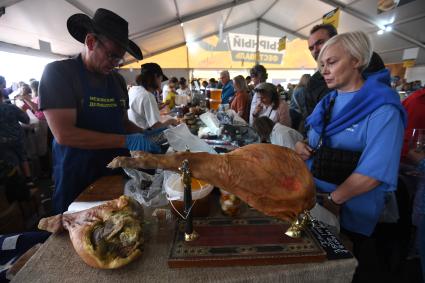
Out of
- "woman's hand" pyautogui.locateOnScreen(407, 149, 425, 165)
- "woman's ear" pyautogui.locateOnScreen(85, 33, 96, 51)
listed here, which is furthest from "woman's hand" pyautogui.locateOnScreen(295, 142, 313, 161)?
"woman's ear" pyautogui.locateOnScreen(85, 33, 96, 51)

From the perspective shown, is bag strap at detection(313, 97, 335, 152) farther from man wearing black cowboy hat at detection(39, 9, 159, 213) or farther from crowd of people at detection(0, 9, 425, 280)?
man wearing black cowboy hat at detection(39, 9, 159, 213)

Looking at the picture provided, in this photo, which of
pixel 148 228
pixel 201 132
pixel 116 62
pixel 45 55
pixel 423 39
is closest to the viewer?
pixel 148 228

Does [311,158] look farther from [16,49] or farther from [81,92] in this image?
[16,49]

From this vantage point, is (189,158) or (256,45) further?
(256,45)

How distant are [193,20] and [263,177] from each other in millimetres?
9807

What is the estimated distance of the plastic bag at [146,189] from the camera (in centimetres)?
110

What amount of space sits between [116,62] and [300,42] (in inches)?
568

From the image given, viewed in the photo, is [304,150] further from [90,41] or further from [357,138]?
[90,41]

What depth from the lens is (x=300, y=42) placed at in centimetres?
1367

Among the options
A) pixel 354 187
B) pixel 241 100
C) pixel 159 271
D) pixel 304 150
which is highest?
pixel 241 100

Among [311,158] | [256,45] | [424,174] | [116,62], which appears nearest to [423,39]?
[256,45]

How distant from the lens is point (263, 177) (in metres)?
0.74

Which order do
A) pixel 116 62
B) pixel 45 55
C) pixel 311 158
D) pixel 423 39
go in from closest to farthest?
pixel 311 158 → pixel 116 62 → pixel 45 55 → pixel 423 39

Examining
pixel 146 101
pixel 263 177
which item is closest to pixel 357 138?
pixel 263 177
